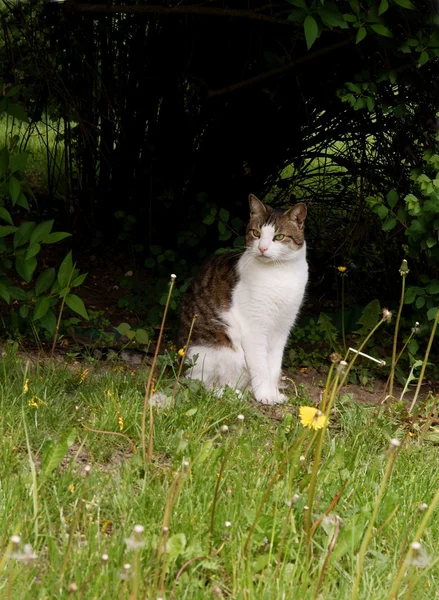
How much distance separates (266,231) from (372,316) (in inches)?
37.2

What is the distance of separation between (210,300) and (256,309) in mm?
273

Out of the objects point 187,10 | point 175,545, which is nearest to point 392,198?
point 187,10

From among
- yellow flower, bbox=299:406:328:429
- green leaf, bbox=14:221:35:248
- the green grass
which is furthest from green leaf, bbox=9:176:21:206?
yellow flower, bbox=299:406:328:429

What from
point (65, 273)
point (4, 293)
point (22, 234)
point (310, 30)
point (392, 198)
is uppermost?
point (310, 30)

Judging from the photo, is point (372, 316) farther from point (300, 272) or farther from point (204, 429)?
point (204, 429)

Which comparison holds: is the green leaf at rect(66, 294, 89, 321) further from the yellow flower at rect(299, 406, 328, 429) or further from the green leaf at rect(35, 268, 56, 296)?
Answer: the yellow flower at rect(299, 406, 328, 429)

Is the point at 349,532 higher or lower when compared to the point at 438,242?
lower

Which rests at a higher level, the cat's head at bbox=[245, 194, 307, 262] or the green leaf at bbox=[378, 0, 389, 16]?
the green leaf at bbox=[378, 0, 389, 16]

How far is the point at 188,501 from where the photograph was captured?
8.09 feet

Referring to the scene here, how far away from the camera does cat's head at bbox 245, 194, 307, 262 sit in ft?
13.5

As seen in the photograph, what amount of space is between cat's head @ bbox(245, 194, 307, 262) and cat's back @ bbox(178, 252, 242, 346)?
0.75ft

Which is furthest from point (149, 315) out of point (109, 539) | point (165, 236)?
point (109, 539)

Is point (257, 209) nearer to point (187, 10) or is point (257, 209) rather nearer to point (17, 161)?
point (187, 10)

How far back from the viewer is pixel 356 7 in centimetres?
361
